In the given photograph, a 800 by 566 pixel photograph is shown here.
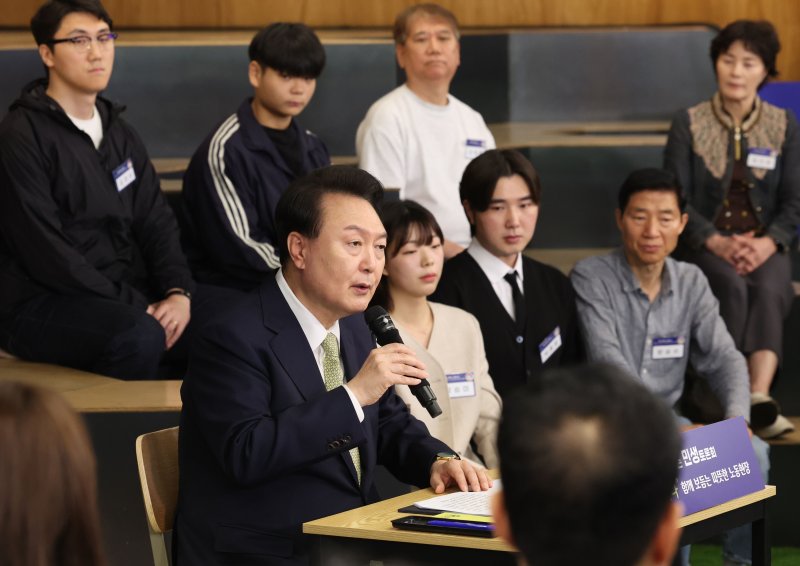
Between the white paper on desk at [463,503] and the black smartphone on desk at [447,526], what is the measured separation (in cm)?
8

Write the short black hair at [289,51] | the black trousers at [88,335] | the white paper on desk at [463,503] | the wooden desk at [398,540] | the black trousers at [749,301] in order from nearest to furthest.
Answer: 1. the wooden desk at [398,540]
2. the white paper on desk at [463,503]
3. the black trousers at [88,335]
4. the short black hair at [289,51]
5. the black trousers at [749,301]

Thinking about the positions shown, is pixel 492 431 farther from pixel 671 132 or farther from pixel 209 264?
pixel 671 132

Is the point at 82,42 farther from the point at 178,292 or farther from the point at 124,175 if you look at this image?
the point at 178,292

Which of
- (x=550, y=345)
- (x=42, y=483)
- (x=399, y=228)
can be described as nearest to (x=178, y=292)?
(x=399, y=228)

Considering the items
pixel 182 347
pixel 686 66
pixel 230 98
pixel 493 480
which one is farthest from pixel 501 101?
pixel 493 480

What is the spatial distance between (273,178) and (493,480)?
1.81m

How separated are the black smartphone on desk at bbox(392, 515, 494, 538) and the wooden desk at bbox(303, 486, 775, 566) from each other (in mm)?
13

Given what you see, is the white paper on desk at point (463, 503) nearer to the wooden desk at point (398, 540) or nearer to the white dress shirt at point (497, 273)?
the wooden desk at point (398, 540)

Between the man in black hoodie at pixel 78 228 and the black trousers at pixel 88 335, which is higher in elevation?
the man in black hoodie at pixel 78 228

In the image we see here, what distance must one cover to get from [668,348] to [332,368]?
5.45 ft

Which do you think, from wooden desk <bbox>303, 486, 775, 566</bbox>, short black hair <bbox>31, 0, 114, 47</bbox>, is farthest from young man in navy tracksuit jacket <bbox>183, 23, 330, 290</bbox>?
wooden desk <bbox>303, 486, 775, 566</bbox>

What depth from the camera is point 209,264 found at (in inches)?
163

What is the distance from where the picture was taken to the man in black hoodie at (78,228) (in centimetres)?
361

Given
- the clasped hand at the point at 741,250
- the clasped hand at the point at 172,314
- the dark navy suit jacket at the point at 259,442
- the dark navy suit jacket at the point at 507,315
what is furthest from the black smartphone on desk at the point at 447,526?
the clasped hand at the point at 741,250
